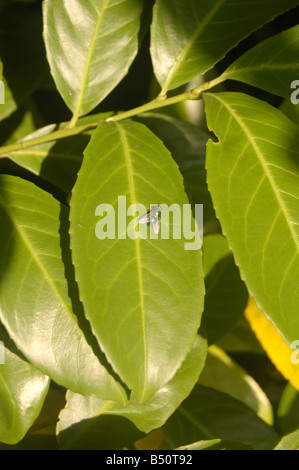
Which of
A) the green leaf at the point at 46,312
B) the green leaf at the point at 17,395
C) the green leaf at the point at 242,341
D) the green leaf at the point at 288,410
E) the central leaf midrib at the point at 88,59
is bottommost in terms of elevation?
the green leaf at the point at 288,410

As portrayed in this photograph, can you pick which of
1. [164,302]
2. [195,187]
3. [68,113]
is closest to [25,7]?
[68,113]

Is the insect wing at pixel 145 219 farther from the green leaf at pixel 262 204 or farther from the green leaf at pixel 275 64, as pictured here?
the green leaf at pixel 275 64

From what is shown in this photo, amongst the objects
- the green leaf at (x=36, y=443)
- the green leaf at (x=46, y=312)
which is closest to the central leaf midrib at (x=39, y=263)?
the green leaf at (x=46, y=312)

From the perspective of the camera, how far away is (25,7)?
1180 mm

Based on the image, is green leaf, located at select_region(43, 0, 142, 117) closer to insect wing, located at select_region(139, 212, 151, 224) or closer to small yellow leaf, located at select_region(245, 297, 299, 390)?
insect wing, located at select_region(139, 212, 151, 224)

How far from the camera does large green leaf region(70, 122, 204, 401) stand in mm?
652

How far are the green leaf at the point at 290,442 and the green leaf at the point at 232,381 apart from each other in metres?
0.34

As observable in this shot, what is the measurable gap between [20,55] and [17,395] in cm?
66

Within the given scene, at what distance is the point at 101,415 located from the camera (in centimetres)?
89

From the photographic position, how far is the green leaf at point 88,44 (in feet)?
2.77

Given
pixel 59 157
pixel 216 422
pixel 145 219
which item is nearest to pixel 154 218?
pixel 145 219

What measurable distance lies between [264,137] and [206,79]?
42 cm

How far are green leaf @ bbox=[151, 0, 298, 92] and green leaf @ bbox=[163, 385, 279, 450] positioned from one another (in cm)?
58
